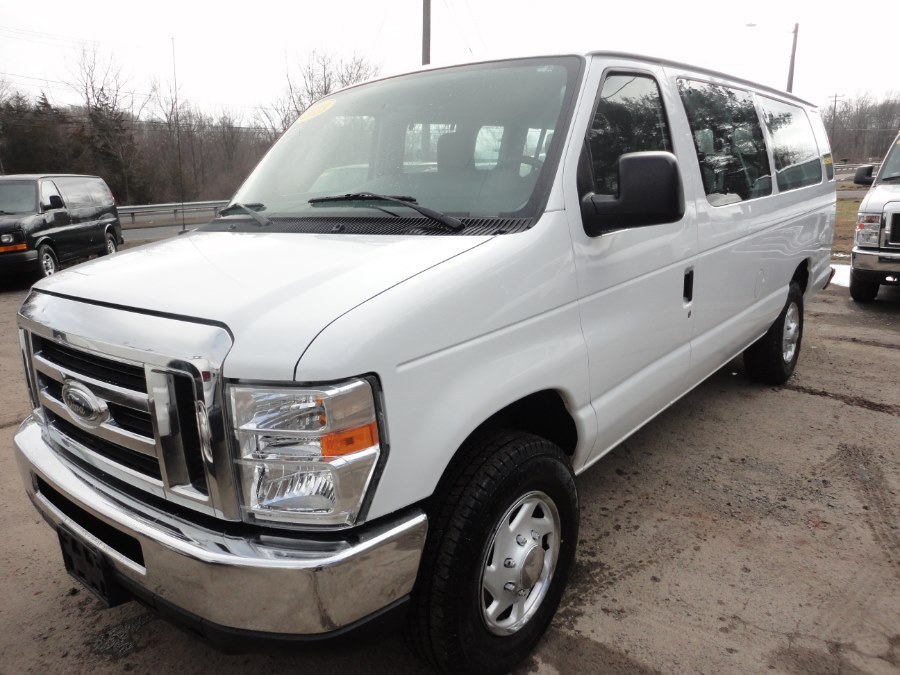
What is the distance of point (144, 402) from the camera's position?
168cm

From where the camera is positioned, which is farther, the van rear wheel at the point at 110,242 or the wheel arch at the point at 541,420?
the van rear wheel at the point at 110,242

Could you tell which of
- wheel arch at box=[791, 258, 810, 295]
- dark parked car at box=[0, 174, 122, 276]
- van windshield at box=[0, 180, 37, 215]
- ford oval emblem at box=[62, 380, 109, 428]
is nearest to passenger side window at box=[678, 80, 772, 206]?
wheel arch at box=[791, 258, 810, 295]

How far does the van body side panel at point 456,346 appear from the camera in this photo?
5.24 feet

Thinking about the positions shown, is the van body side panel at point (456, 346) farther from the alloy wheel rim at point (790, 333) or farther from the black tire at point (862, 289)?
the black tire at point (862, 289)

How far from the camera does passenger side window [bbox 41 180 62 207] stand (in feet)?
34.5

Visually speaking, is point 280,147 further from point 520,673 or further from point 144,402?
point 520,673

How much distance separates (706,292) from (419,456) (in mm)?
2115

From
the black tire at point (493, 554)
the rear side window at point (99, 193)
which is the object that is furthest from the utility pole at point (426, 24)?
the black tire at point (493, 554)

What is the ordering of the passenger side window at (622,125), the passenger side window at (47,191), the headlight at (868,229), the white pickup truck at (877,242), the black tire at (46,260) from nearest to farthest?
the passenger side window at (622,125) < the white pickup truck at (877,242) < the headlight at (868,229) < the black tire at (46,260) < the passenger side window at (47,191)

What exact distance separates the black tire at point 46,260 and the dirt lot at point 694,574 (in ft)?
22.8

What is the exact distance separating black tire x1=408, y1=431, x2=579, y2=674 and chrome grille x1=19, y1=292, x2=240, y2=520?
60cm

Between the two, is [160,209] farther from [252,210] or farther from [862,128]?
[862,128]

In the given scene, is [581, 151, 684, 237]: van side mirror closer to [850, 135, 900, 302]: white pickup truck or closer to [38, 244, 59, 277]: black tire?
[850, 135, 900, 302]: white pickup truck

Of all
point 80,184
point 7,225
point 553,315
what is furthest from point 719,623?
point 80,184
